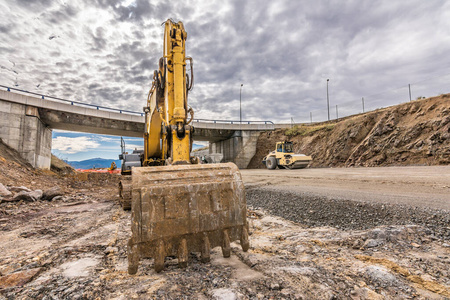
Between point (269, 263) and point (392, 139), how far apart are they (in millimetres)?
18860

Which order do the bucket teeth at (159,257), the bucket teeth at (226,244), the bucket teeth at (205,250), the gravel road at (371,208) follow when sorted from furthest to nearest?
the gravel road at (371,208) → the bucket teeth at (226,244) → the bucket teeth at (205,250) → the bucket teeth at (159,257)

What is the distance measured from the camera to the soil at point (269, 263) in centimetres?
206

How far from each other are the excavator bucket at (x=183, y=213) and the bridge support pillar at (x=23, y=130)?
1966 centimetres

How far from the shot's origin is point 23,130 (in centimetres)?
1703

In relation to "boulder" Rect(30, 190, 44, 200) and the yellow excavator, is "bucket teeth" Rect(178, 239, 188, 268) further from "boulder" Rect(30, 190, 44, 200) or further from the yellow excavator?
"boulder" Rect(30, 190, 44, 200)

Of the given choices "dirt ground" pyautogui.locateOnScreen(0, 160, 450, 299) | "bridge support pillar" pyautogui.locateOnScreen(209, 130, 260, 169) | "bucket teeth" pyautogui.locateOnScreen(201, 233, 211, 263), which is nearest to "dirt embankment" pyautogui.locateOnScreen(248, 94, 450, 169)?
"bridge support pillar" pyautogui.locateOnScreen(209, 130, 260, 169)

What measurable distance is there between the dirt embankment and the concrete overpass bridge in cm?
1164

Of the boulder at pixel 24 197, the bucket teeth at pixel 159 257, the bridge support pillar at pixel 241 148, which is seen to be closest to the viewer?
the bucket teeth at pixel 159 257

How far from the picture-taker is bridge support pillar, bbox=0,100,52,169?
16.2 m

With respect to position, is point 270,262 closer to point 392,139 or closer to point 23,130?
point 392,139

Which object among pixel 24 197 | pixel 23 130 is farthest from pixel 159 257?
pixel 23 130

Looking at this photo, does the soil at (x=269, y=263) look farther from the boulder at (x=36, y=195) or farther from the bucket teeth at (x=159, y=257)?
the boulder at (x=36, y=195)

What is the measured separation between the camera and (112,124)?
2389 centimetres

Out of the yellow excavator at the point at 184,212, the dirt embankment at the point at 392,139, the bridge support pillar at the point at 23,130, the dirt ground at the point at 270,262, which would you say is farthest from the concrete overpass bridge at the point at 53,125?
the yellow excavator at the point at 184,212
